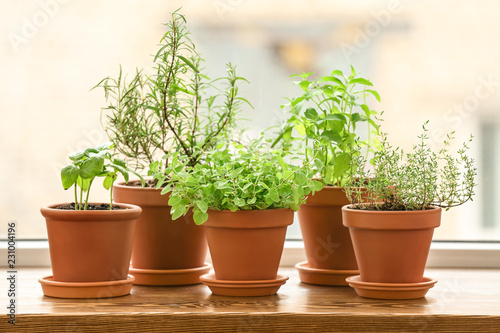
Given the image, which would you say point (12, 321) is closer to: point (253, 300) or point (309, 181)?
point (253, 300)

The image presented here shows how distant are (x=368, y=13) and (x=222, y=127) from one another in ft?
1.95

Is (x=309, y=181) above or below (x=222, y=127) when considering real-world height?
below

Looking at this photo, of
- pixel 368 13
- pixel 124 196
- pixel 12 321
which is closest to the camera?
pixel 12 321

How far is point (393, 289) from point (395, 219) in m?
0.14

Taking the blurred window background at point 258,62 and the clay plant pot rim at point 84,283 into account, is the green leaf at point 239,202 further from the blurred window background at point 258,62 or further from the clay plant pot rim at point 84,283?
the blurred window background at point 258,62

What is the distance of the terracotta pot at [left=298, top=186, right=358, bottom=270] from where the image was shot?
1.40 metres

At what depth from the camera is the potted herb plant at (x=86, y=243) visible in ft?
4.09

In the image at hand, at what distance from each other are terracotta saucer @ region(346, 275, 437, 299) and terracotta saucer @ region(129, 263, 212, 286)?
15.0 inches

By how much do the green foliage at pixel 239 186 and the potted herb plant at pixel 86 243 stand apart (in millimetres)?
113

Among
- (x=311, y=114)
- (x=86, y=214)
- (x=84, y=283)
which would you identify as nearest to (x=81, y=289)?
(x=84, y=283)

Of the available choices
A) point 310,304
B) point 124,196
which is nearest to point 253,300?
point 310,304

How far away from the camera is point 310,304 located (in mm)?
1215

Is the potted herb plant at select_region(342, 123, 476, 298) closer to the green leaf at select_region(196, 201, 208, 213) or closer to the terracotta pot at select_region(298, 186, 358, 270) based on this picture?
the terracotta pot at select_region(298, 186, 358, 270)

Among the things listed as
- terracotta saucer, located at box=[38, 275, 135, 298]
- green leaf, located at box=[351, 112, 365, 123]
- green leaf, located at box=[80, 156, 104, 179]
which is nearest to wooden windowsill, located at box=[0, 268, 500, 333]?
terracotta saucer, located at box=[38, 275, 135, 298]
